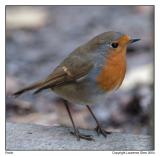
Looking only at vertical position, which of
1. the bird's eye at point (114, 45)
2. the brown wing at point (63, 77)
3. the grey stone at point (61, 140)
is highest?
the bird's eye at point (114, 45)

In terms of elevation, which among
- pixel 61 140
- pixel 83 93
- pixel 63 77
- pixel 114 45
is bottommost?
pixel 61 140

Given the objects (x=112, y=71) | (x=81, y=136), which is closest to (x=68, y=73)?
(x=112, y=71)

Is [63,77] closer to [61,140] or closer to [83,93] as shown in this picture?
[83,93]

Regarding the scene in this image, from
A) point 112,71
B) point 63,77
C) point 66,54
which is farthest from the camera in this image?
point 66,54

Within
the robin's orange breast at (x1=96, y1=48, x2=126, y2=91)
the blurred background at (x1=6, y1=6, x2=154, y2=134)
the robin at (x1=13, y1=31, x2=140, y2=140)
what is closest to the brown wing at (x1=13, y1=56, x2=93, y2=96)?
the robin at (x1=13, y1=31, x2=140, y2=140)

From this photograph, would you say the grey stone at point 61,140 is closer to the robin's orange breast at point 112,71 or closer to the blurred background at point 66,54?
the blurred background at point 66,54

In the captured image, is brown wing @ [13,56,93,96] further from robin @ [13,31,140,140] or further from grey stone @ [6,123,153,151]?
grey stone @ [6,123,153,151]

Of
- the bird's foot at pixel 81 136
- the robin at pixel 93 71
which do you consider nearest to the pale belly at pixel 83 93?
the robin at pixel 93 71

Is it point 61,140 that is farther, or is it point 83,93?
point 61,140
